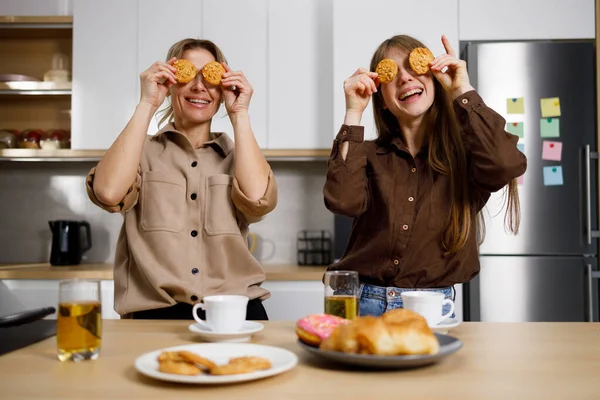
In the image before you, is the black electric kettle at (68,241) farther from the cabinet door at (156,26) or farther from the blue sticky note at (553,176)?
the blue sticky note at (553,176)

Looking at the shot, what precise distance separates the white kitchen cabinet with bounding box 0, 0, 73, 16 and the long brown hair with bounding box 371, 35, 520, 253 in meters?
2.23

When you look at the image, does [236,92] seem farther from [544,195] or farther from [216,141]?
[544,195]

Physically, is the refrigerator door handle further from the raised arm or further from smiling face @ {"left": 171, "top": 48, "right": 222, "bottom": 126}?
the raised arm

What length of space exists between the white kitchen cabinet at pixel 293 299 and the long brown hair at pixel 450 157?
1238 millimetres

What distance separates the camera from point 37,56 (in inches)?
140

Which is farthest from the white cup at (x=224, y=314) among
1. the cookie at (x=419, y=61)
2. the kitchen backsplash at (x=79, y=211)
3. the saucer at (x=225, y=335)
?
the kitchen backsplash at (x=79, y=211)

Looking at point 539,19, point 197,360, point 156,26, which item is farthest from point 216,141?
point 539,19

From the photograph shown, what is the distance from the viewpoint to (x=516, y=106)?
9.18ft

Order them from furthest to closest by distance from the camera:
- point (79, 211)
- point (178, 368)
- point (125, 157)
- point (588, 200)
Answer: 1. point (79, 211)
2. point (588, 200)
3. point (125, 157)
4. point (178, 368)

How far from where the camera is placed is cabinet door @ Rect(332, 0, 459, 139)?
3.00m

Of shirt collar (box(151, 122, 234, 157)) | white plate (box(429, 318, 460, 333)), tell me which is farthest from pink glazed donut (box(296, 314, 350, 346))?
shirt collar (box(151, 122, 234, 157))

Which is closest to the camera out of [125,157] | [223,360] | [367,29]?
[223,360]

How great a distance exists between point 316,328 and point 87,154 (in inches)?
101

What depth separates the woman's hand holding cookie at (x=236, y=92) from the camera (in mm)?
1562
